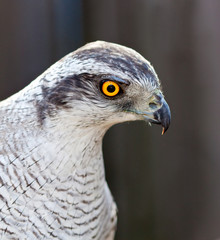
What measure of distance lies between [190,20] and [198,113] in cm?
66

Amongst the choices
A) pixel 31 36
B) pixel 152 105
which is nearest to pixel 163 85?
pixel 31 36

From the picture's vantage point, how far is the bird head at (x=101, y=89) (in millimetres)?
1248

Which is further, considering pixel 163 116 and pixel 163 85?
pixel 163 85

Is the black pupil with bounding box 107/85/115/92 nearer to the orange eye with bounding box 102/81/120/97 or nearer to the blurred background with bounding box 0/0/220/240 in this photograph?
the orange eye with bounding box 102/81/120/97

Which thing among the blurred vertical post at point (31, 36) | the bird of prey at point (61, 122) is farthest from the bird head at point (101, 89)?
the blurred vertical post at point (31, 36)

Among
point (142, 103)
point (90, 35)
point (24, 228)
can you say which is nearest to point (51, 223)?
point (24, 228)

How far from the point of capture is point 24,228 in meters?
1.33

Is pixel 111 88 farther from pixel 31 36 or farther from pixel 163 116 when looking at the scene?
pixel 31 36

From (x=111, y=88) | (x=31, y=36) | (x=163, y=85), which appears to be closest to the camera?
(x=111, y=88)

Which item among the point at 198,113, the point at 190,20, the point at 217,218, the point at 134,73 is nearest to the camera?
the point at 134,73

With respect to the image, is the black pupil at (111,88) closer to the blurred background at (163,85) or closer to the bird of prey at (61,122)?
the bird of prey at (61,122)

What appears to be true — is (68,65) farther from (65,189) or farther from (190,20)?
(190,20)

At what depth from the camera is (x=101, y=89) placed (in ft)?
4.19

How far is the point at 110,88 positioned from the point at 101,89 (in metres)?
0.03
